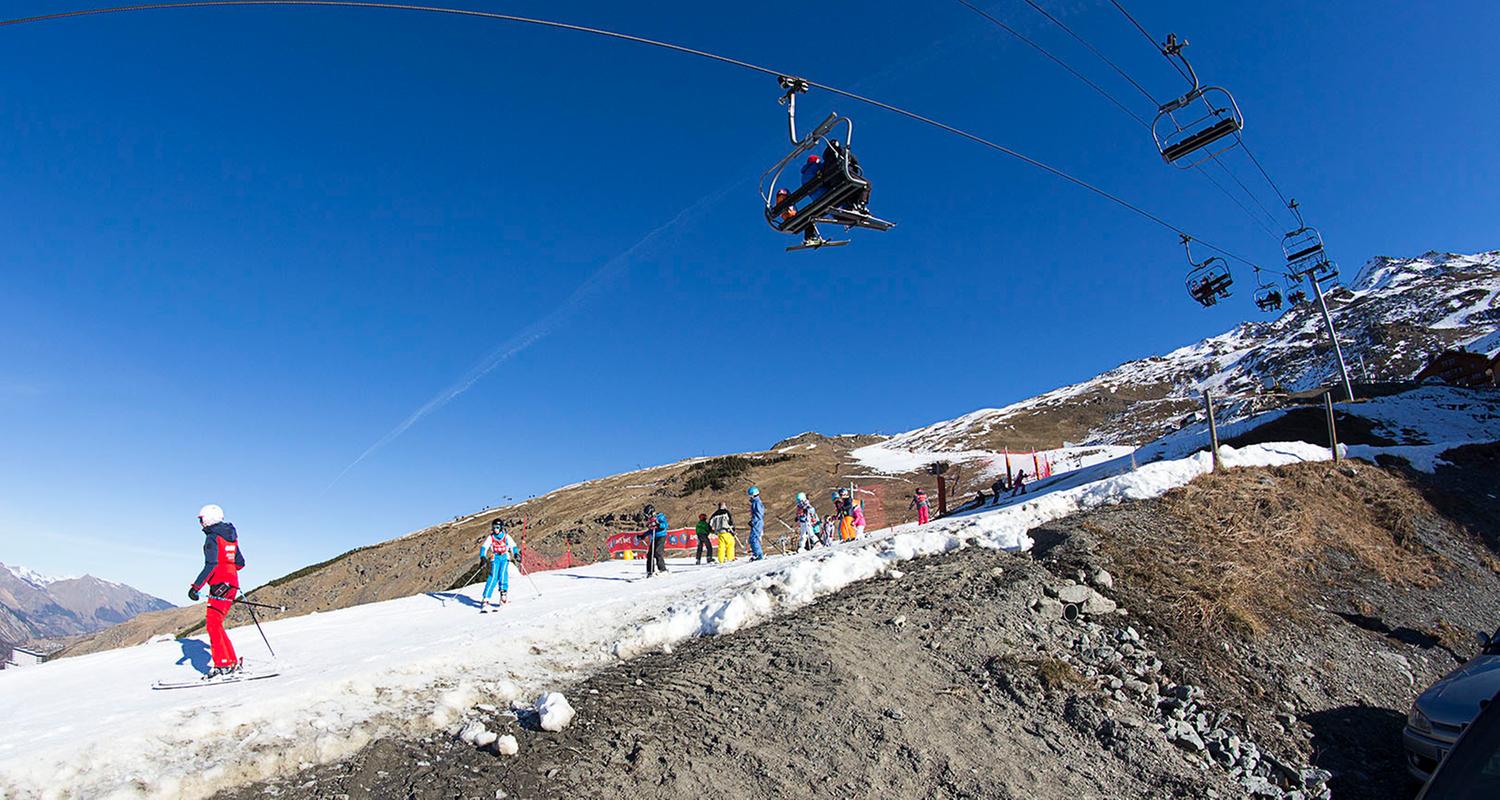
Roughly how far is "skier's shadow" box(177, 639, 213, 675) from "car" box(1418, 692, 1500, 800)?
1258 centimetres

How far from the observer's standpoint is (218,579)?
29.8 ft

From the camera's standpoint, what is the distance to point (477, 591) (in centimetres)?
1770

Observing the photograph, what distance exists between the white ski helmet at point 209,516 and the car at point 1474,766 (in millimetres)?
11562

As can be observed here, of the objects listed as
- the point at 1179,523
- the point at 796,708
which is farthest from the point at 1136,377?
the point at 796,708

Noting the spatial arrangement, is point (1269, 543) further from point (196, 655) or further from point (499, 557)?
point (196, 655)

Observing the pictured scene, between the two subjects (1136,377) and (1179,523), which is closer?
(1179,523)

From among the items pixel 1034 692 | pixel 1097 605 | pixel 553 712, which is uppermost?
pixel 1097 605

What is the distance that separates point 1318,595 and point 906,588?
24.4 feet

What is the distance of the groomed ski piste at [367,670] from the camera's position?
20.3 ft

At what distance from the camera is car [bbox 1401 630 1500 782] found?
676cm

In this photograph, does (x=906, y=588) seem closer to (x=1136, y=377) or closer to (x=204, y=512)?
(x=204, y=512)

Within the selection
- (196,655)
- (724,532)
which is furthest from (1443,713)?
(196,655)

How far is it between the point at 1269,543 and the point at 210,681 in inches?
692

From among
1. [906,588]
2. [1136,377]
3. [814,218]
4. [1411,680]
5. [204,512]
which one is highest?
[1136,377]
